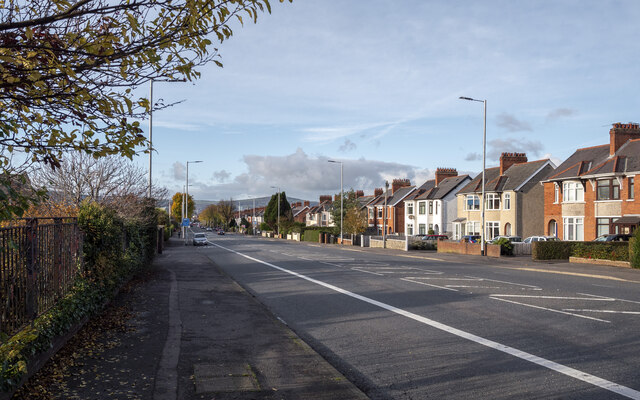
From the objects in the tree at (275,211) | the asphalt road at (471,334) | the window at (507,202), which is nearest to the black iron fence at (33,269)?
the asphalt road at (471,334)

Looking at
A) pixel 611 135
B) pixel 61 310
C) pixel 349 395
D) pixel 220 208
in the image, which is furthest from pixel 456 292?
pixel 220 208

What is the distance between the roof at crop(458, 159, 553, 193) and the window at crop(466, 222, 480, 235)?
148 inches

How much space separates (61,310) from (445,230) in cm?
6385

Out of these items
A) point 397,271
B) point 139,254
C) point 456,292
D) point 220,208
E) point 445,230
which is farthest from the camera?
point 220,208

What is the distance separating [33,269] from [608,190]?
40944 millimetres

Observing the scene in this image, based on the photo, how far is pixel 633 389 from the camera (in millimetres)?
6375

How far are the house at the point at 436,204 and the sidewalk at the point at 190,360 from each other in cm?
5792

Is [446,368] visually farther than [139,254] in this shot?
No

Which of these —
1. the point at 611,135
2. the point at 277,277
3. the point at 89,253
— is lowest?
the point at 277,277

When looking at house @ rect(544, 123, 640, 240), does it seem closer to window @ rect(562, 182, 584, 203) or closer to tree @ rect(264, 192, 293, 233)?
window @ rect(562, 182, 584, 203)

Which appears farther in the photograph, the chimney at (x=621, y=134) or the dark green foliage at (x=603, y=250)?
the chimney at (x=621, y=134)

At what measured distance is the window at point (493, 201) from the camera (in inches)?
2174

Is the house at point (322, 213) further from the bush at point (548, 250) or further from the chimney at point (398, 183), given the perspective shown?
the bush at point (548, 250)

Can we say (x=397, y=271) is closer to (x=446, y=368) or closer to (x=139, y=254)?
(x=139, y=254)
